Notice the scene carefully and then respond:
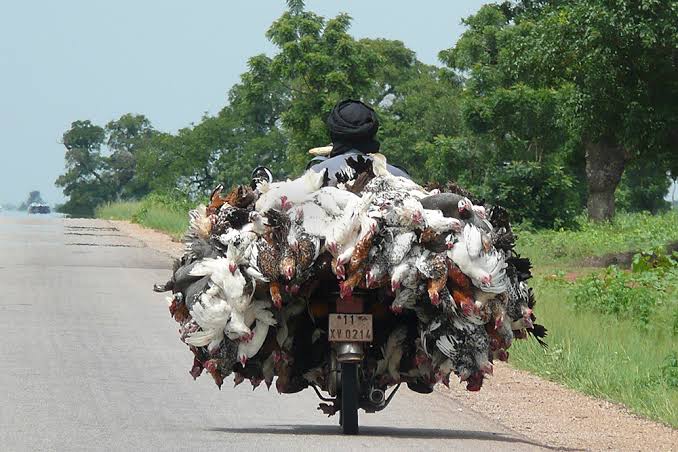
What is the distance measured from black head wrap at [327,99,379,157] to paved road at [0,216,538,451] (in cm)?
182

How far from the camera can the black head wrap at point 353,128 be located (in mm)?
10148

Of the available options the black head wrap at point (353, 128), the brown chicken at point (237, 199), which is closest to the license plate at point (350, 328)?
the brown chicken at point (237, 199)

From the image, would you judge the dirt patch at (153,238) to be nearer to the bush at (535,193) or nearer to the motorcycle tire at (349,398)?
the bush at (535,193)

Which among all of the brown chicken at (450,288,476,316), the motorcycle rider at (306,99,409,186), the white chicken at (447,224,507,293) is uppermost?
the motorcycle rider at (306,99,409,186)

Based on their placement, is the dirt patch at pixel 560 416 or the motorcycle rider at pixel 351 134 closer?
the motorcycle rider at pixel 351 134

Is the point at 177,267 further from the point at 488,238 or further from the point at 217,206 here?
the point at 488,238

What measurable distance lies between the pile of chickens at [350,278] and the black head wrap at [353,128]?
0.32 meters

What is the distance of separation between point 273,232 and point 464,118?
42819mm

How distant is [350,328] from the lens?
30.8 ft

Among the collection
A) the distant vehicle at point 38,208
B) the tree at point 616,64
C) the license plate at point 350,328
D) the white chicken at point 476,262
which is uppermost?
the tree at point 616,64

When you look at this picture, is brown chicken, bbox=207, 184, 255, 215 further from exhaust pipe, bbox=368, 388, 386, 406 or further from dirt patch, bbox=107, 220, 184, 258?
dirt patch, bbox=107, 220, 184, 258

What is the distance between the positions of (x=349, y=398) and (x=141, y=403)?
Answer: 2313 millimetres

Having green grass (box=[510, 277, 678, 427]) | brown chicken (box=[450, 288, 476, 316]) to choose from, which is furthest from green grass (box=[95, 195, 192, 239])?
brown chicken (box=[450, 288, 476, 316])

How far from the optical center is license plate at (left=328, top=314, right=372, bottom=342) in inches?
368
